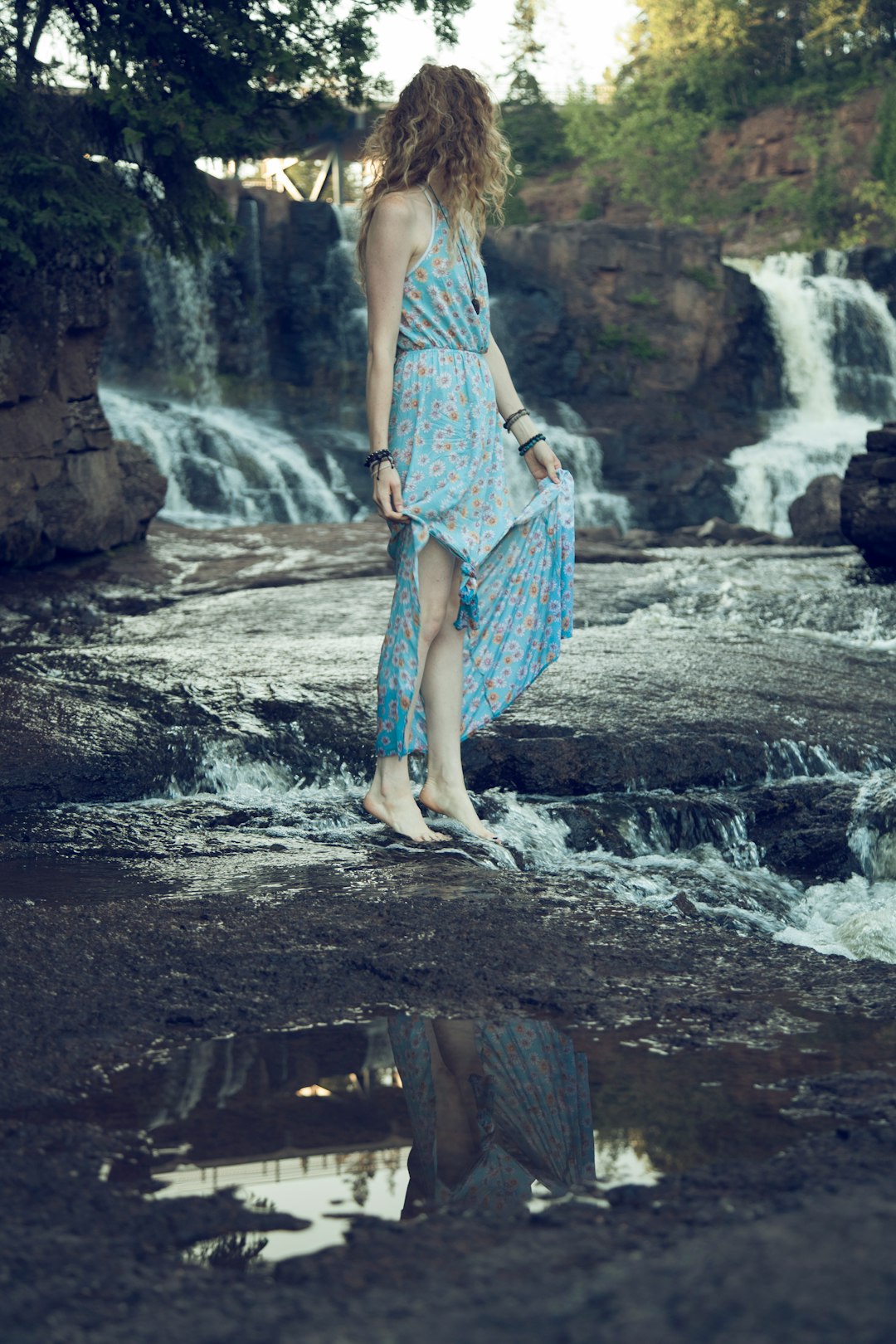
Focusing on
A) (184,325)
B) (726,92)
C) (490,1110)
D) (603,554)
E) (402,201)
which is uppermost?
(726,92)

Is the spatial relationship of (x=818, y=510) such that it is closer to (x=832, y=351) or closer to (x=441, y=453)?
(x=832, y=351)

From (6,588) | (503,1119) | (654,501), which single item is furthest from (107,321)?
(654,501)

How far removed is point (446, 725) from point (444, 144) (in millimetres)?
1717

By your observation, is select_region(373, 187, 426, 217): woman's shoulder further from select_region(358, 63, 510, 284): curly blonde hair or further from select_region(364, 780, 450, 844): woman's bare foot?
select_region(364, 780, 450, 844): woman's bare foot

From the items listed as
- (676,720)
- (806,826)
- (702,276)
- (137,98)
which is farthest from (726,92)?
(806,826)

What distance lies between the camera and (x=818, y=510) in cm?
1656

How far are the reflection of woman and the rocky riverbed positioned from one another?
0.05m

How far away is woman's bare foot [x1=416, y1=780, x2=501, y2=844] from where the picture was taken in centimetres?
426

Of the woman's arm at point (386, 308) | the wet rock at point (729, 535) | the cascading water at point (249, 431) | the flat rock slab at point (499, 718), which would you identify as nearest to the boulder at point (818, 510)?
the wet rock at point (729, 535)

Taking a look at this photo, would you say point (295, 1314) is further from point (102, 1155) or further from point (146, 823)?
point (146, 823)

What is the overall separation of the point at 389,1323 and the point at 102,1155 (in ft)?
2.22

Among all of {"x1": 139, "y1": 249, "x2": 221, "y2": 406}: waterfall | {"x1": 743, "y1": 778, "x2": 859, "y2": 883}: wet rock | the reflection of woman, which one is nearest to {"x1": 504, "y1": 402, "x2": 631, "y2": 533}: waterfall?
{"x1": 139, "y1": 249, "x2": 221, "y2": 406}: waterfall

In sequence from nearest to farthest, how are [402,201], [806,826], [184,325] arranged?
[402,201]
[806,826]
[184,325]

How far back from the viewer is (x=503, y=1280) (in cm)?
159
